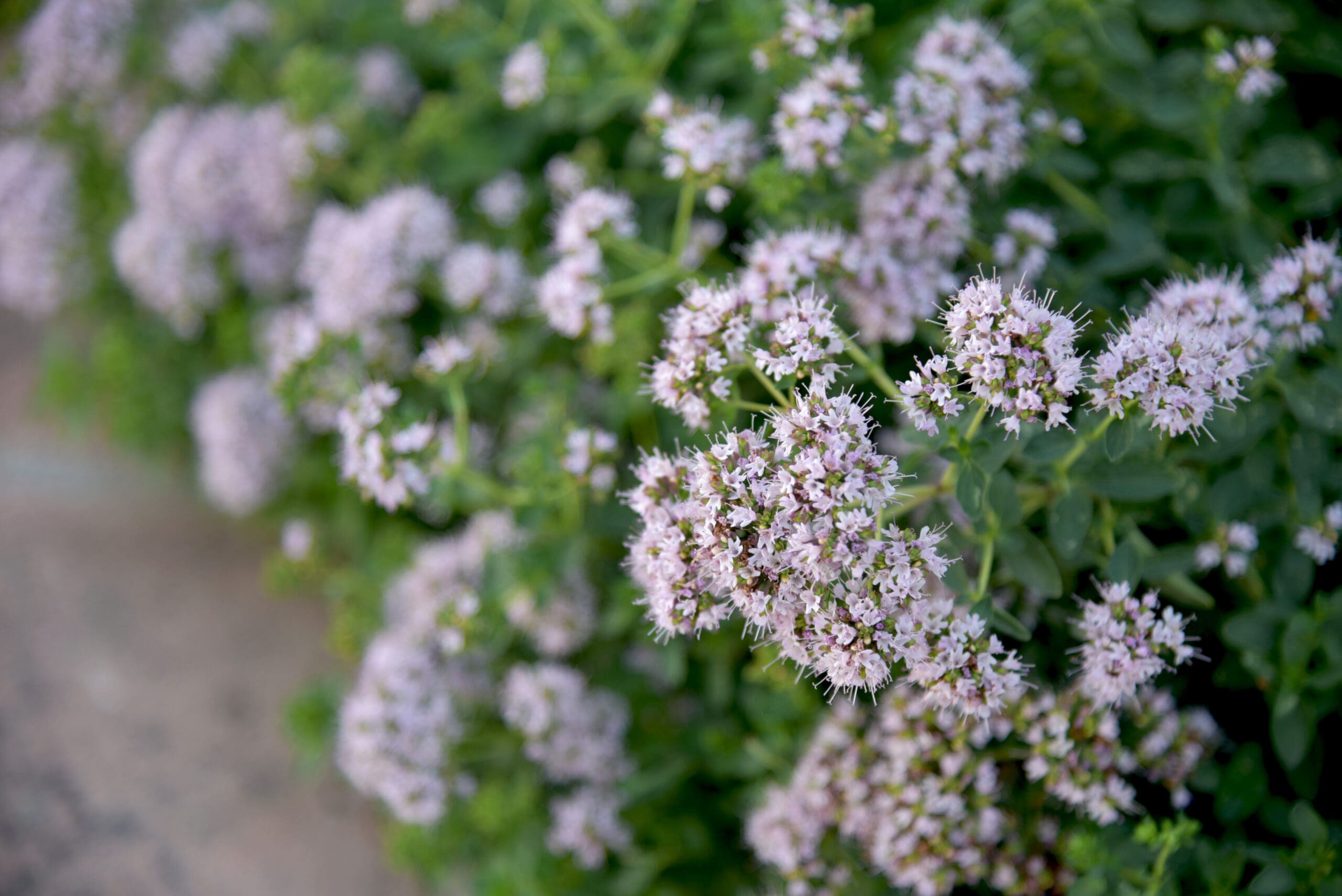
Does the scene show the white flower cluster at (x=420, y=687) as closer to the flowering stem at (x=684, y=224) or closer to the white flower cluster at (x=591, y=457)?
the white flower cluster at (x=591, y=457)

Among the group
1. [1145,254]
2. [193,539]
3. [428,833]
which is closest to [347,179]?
[193,539]

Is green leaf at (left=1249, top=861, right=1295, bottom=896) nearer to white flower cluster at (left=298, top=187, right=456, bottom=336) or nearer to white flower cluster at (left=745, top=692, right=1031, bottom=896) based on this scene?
white flower cluster at (left=745, top=692, right=1031, bottom=896)

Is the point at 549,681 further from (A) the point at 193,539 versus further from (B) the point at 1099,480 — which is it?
(A) the point at 193,539

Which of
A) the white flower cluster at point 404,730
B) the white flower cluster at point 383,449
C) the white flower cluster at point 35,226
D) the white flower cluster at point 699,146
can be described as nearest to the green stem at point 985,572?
the white flower cluster at point 699,146

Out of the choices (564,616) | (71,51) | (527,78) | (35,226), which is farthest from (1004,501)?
(35,226)

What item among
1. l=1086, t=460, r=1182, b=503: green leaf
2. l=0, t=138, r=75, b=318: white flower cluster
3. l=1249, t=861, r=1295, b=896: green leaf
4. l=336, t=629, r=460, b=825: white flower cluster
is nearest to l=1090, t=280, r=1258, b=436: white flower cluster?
l=1086, t=460, r=1182, b=503: green leaf

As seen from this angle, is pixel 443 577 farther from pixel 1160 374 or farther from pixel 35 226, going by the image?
pixel 35 226
